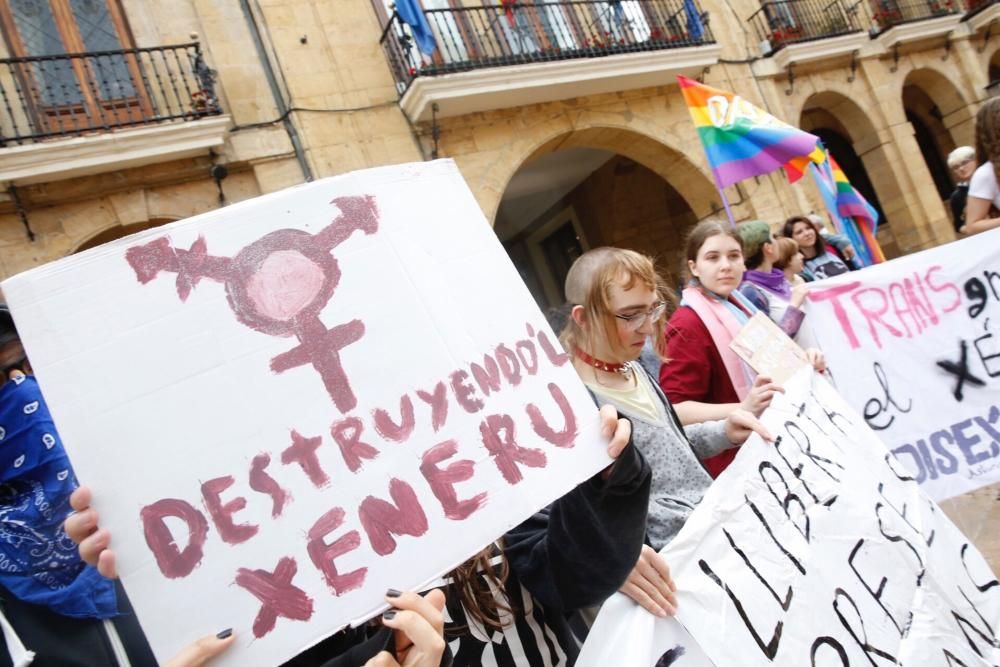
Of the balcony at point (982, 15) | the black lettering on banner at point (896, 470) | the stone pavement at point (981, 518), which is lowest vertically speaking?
the stone pavement at point (981, 518)

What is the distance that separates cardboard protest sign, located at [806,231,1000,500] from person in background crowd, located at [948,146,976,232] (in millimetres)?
1479

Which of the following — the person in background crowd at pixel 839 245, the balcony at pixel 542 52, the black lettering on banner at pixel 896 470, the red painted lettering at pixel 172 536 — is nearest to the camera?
the red painted lettering at pixel 172 536

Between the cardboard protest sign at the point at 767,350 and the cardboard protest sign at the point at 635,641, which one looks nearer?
the cardboard protest sign at the point at 635,641

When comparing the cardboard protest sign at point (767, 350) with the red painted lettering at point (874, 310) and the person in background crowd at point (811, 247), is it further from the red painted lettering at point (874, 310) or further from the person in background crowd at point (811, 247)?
the person in background crowd at point (811, 247)

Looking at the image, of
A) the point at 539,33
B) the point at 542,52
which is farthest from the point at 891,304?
the point at 539,33

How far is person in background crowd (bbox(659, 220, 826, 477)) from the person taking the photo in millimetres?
1999

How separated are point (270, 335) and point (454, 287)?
0.33 meters

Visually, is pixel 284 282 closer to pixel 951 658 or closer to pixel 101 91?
pixel 951 658

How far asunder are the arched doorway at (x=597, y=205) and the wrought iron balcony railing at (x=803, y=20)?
9.04 feet

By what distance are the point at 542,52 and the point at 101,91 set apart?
4.91 metres

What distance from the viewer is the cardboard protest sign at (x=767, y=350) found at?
84.7 inches

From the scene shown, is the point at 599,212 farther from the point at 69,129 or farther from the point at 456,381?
the point at 456,381

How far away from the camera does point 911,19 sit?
10.6m

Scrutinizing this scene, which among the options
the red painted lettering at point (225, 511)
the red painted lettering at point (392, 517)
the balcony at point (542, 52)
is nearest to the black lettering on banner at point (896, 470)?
the red painted lettering at point (392, 517)
